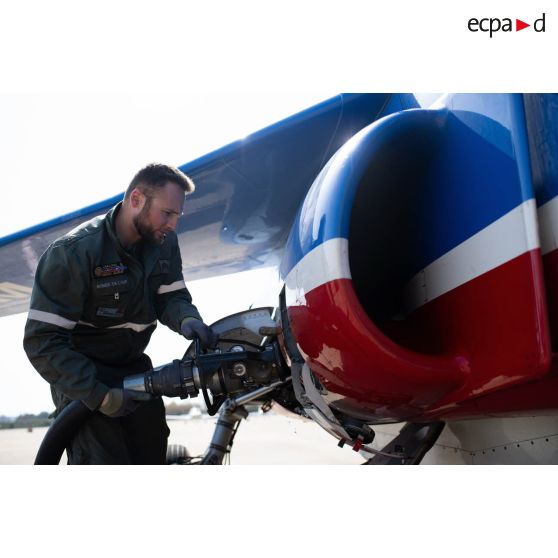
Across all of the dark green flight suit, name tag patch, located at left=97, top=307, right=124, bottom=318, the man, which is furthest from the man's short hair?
name tag patch, located at left=97, top=307, right=124, bottom=318

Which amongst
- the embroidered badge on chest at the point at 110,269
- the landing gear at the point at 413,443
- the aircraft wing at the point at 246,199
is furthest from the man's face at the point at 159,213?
the landing gear at the point at 413,443

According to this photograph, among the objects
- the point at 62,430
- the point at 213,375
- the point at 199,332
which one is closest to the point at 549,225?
the point at 213,375

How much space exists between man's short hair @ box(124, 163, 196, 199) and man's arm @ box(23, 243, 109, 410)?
34cm

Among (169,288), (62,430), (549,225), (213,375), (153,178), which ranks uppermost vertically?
(153,178)

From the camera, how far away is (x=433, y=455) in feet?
7.77

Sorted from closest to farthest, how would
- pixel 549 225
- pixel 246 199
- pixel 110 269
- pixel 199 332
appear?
pixel 549 225 < pixel 110 269 < pixel 199 332 < pixel 246 199

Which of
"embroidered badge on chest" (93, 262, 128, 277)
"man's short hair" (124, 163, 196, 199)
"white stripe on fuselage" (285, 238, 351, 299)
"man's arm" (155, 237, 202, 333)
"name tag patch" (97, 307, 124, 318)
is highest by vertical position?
"man's short hair" (124, 163, 196, 199)

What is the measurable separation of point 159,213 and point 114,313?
380 mm

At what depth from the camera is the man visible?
1.79 meters

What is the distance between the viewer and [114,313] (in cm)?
198

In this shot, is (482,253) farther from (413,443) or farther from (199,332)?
(413,443)

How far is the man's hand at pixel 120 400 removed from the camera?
1789mm

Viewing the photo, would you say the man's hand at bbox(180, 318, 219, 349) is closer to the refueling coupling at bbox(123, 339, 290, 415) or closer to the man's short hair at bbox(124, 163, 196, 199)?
the refueling coupling at bbox(123, 339, 290, 415)

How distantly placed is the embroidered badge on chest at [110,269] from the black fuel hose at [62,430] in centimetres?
44
